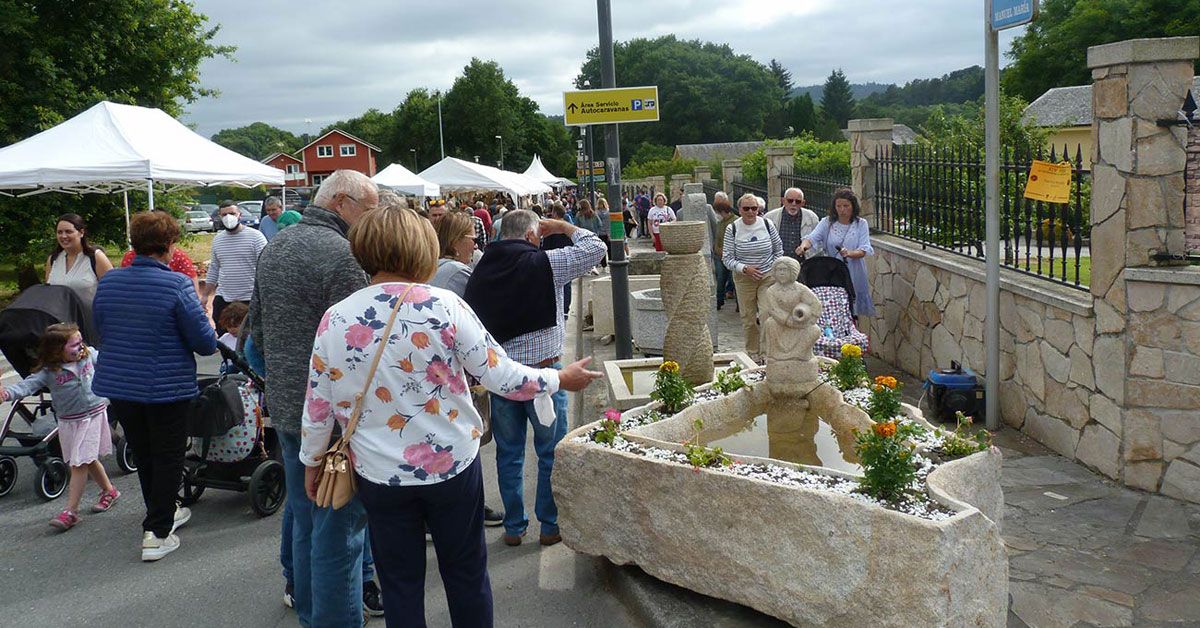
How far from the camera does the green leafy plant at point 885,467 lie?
3625 mm

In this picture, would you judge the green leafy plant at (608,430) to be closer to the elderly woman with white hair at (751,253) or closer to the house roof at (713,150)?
the elderly woman with white hair at (751,253)

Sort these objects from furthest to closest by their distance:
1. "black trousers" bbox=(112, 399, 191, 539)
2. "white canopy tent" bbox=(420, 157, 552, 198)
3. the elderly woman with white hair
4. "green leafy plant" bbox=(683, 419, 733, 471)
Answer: "white canopy tent" bbox=(420, 157, 552, 198) < the elderly woman with white hair < "black trousers" bbox=(112, 399, 191, 539) < "green leafy plant" bbox=(683, 419, 733, 471)

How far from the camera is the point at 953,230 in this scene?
26.9ft

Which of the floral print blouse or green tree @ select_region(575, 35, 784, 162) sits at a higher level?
green tree @ select_region(575, 35, 784, 162)

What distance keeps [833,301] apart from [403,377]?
5028 millimetres

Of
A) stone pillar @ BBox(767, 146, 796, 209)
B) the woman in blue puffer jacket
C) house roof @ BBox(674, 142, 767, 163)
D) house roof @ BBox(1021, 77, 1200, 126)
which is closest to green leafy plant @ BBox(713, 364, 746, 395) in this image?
the woman in blue puffer jacket

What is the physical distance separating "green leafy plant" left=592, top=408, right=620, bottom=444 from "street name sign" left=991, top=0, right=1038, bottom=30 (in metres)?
3.71

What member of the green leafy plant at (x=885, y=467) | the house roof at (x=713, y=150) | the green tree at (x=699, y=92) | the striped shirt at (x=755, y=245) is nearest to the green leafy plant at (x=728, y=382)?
the green leafy plant at (x=885, y=467)

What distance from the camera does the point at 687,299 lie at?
5688 millimetres

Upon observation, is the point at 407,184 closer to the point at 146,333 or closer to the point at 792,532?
the point at 146,333

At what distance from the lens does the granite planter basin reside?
339 cm

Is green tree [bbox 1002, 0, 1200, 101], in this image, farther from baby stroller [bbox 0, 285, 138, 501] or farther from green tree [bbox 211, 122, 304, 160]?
green tree [bbox 211, 122, 304, 160]

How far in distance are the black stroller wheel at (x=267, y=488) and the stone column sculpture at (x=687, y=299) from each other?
251 centimetres

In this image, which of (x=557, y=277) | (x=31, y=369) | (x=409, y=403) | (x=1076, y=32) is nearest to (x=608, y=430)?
(x=557, y=277)
